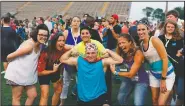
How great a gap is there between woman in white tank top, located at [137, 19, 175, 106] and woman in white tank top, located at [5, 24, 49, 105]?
1143 mm

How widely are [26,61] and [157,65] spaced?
1.52m

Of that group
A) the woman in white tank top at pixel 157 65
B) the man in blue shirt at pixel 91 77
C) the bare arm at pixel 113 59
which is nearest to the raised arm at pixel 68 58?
the man in blue shirt at pixel 91 77

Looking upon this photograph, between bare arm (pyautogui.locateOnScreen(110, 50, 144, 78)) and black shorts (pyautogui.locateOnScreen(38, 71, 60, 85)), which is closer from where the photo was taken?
bare arm (pyautogui.locateOnScreen(110, 50, 144, 78))

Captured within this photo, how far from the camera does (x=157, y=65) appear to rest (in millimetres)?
3670

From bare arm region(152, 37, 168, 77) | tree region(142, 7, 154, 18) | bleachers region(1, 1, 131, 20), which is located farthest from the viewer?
bleachers region(1, 1, 131, 20)

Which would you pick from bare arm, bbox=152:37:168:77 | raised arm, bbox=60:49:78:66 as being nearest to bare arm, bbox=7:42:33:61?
raised arm, bbox=60:49:78:66

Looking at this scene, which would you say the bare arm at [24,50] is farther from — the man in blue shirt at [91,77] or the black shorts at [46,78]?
the man in blue shirt at [91,77]

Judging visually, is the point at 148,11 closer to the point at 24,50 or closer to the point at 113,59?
the point at 113,59

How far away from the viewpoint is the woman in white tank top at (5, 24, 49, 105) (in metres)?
3.72

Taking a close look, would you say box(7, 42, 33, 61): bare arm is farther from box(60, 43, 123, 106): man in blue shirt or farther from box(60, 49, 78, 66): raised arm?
box(60, 43, 123, 106): man in blue shirt

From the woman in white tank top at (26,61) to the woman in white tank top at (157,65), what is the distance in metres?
1.14

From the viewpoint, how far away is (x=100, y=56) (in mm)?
3768

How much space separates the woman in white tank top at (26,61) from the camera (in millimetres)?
3720

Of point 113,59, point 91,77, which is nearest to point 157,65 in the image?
point 113,59
